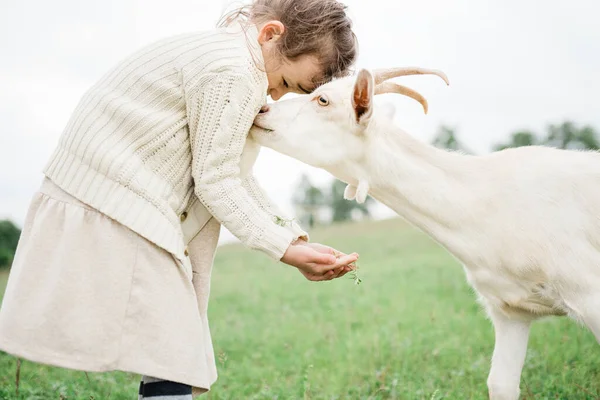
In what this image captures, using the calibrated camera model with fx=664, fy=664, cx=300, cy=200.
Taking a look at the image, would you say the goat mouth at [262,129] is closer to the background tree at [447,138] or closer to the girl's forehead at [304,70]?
the girl's forehead at [304,70]

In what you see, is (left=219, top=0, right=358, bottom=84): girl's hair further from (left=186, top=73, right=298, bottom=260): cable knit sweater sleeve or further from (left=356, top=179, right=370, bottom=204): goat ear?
(left=356, top=179, right=370, bottom=204): goat ear

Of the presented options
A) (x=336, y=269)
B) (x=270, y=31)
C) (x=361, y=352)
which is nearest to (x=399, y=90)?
(x=270, y=31)

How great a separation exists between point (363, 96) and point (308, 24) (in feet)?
1.24

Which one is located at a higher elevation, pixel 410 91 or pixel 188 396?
pixel 410 91

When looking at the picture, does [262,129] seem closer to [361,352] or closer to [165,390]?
[165,390]

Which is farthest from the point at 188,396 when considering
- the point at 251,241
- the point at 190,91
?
the point at 190,91

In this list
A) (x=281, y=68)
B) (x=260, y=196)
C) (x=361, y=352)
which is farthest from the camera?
(x=361, y=352)

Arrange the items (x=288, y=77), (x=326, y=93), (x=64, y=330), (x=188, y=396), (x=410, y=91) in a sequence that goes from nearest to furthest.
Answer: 1. (x=64, y=330)
2. (x=188, y=396)
3. (x=288, y=77)
4. (x=326, y=93)
5. (x=410, y=91)

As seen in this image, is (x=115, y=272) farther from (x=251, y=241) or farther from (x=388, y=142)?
(x=388, y=142)

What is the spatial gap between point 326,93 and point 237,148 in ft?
2.29

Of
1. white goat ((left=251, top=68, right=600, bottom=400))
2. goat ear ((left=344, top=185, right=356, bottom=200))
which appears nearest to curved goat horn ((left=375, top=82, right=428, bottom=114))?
white goat ((left=251, top=68, right=600, bottom=400))

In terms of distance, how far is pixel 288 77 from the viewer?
2809 millimetres

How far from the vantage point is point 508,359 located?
3.25 meters

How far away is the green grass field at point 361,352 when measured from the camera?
4.04 m
